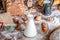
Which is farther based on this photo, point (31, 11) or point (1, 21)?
point (31, 11)

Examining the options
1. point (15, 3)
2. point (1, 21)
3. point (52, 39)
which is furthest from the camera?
point (15, 3)

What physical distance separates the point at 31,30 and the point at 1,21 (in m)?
0.19

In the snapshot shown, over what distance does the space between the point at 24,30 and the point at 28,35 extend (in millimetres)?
41

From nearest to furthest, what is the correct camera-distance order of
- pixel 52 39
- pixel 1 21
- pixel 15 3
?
pixel 52 39, pixel 1 21, pixel 15 3

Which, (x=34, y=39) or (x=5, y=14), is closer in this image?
(x=34, y=39)

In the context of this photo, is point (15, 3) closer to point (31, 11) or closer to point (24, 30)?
point (31, 11)

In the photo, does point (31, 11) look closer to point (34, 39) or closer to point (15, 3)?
point (15, 3)

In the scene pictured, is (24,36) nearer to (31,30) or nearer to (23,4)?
(31,30)

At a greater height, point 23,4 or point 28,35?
point 23,4

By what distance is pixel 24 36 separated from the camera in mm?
1070

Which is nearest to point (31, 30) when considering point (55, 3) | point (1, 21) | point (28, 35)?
point (28, 35)

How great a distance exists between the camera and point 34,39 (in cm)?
106

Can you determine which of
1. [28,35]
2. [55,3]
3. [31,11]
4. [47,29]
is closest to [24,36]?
[28,35]

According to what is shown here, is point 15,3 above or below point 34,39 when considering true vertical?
above
